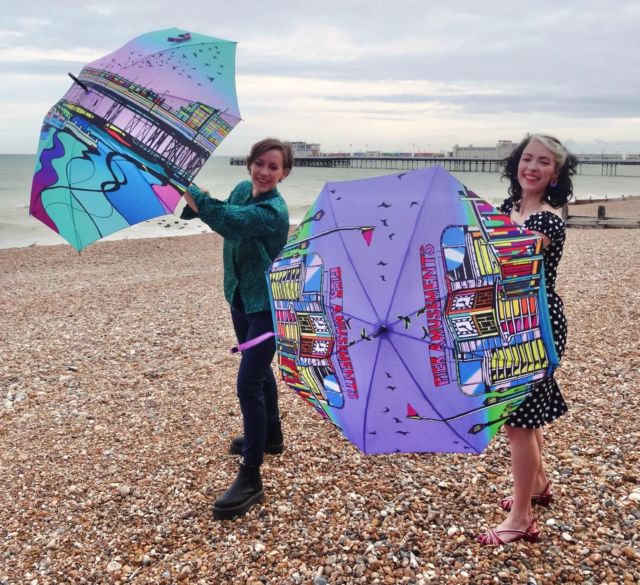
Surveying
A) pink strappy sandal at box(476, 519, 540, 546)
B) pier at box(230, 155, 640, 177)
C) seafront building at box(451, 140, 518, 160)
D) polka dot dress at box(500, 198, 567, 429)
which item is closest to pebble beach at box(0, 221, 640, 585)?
pink strappy sandal at box(476, 519, 540, 546)

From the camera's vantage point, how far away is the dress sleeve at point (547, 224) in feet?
8.43

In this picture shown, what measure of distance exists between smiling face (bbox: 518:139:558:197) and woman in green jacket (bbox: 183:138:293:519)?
129cm

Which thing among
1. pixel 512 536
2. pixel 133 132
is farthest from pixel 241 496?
pixel 133 132

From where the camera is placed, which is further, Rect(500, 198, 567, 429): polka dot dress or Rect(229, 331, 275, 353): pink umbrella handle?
Rect(229, 331, 275, 353): pink umbrella handle

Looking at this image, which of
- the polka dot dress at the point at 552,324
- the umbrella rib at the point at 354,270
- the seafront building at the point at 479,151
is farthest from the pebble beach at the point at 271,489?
the seafront building at the point at 479,151

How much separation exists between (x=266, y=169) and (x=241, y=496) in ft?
6.50

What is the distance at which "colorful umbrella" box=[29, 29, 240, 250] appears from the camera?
249 cm

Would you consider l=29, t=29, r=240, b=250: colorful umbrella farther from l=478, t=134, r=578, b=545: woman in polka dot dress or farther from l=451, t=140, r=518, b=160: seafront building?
l=451, t=140, r=518, b=160: seafront building

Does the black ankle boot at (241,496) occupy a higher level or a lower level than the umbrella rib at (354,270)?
lower

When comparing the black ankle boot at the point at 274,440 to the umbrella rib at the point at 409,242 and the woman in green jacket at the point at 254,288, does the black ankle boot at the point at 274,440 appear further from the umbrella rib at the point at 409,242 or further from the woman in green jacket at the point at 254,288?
the umbrella rib at the point at 409,242

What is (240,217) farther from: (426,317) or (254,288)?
(426,317)

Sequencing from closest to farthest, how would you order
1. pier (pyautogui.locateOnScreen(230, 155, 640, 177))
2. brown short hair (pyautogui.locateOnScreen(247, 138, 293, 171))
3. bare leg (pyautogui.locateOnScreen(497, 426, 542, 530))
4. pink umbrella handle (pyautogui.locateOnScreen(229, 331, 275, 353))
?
bare leg (pyautogui.locateOnScreen(497, 426, 542, 530)) < pink umbrella handle (pyautogui.locateOnScreen(229, 331, 275, 353)) < brown short hair (pyautogui.locateOnScreen(247, 138, 293, 171)) < pier (pyautogui.locateOnScreen(230, 155, 640, 177))

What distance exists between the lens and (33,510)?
363cm

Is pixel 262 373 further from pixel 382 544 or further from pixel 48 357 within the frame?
pixel 48 357
